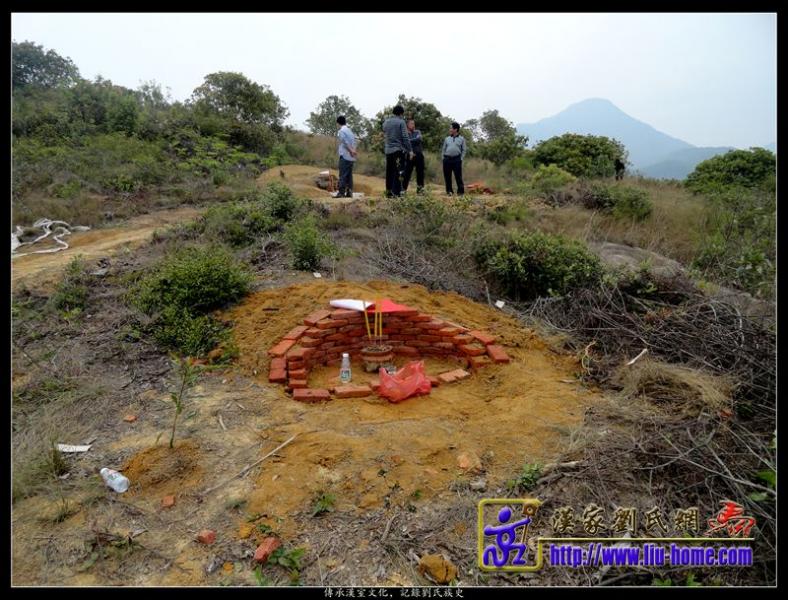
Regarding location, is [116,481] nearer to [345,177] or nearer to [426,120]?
[345,177]

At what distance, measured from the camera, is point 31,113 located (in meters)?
12.9

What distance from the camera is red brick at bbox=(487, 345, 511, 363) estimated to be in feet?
14.2

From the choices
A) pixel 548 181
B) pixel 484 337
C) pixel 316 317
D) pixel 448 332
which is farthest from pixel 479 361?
pixel 548 181

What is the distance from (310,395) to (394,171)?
529 cm

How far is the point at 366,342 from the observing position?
182 inches

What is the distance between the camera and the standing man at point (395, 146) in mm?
7852

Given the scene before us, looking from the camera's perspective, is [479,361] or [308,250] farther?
[308,250]

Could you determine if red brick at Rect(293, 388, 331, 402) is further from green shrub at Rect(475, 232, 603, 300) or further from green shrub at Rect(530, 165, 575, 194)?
green shrub at Rect(530, 165, 575, 194)

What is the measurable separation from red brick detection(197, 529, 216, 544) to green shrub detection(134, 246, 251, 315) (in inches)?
105

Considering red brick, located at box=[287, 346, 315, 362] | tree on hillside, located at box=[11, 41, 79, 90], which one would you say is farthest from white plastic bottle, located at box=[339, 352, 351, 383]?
tree on hillside, located at box=[11, 41, 79, 90]

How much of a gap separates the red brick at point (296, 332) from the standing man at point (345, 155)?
15.7 ft

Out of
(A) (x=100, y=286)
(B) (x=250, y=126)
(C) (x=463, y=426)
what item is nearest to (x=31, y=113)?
(B) (x=250, y=126)

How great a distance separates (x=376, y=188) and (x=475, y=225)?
5665mm

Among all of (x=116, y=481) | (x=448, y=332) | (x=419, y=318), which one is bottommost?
(x=116, y=481)
